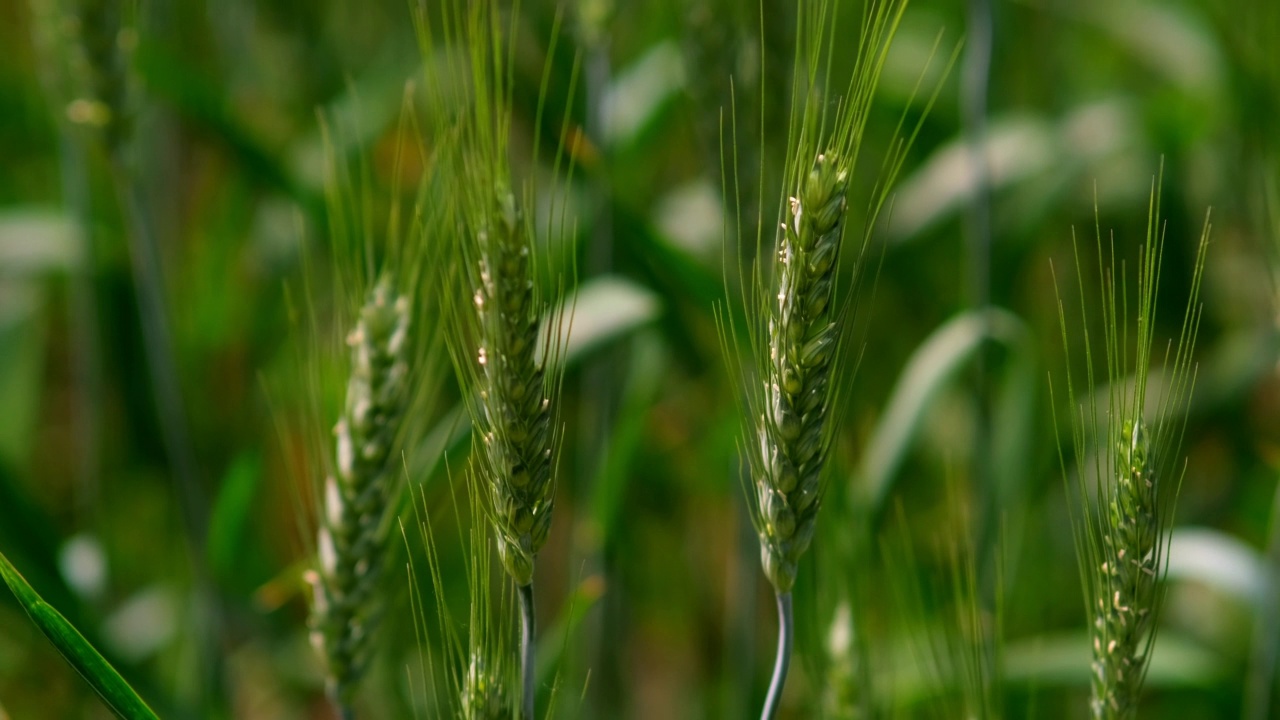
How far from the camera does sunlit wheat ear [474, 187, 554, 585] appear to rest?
455mm

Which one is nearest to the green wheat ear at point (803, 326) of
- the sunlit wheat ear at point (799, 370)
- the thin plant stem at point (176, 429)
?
the sunlit wheat ear at point (799, 370)

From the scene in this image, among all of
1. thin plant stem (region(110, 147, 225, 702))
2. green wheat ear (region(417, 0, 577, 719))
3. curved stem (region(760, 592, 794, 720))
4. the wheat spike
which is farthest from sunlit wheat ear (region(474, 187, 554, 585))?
thin plant stem (region(110, 147, 225, 702))

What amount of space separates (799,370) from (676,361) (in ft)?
2.06

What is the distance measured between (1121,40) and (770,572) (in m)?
1.46

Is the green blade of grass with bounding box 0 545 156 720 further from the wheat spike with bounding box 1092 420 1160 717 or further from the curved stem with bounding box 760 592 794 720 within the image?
the wheat spike with bounding box 1092 420 1160 717

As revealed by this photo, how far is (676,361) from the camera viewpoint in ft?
3.56

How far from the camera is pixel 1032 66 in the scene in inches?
62.6

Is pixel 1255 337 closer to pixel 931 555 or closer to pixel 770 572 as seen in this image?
pixel 931 555

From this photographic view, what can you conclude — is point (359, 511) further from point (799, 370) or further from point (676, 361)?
point (676, 361)

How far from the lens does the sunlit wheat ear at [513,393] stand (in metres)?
0.45

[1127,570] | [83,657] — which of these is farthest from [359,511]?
[1127,570]

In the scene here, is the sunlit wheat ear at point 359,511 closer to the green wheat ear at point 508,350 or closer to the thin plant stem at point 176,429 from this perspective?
the green wheat ear at point 508,350

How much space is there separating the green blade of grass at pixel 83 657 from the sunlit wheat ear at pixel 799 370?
26 centimetres

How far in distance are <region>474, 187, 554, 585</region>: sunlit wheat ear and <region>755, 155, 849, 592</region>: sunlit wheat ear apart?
9 cm
